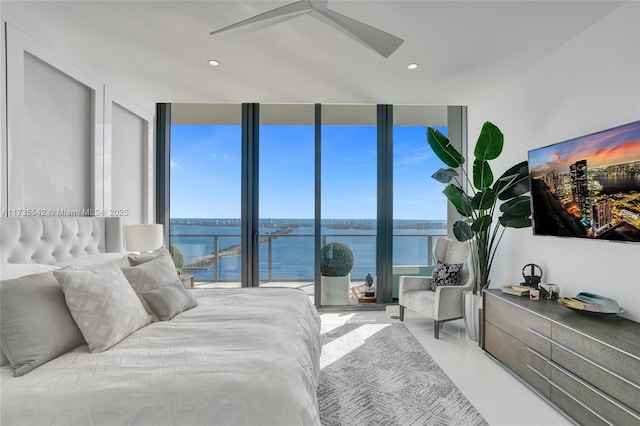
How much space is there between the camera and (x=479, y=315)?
3.32 meters

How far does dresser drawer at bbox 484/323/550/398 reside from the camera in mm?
2309

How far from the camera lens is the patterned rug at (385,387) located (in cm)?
209

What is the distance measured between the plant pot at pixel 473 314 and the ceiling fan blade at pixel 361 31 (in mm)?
2532

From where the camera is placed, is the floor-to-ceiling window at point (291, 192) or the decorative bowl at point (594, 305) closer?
the decorative bowl at point (594, 305)

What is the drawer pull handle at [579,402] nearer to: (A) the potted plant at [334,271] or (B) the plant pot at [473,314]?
(B) the plant pot at [473,314]

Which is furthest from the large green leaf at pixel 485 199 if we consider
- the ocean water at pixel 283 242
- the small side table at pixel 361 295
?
the small side table at pixel 361 295

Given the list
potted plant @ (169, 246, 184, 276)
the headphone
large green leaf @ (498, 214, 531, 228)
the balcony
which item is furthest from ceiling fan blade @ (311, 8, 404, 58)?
potted plant @ (169, 246, 184, 276)

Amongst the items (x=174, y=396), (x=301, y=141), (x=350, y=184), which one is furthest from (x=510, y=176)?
(x=174, y=396)

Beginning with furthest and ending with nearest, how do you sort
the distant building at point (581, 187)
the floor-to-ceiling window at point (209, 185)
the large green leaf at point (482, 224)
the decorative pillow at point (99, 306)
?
1. the floor-to-ceiling window at point (209, 185)
2. the large green leaf at point (482, 224)
3. the distant building at point (581, 187)
4. the decorative pillow at point (99, 306)

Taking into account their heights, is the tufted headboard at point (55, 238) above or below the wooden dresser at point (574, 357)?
above

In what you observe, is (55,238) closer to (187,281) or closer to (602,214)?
(187,281)

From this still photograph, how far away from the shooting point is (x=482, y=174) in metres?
3.37

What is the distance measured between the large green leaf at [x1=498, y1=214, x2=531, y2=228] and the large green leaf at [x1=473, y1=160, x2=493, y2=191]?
37 cm

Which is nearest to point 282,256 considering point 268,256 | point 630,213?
point 268,256
